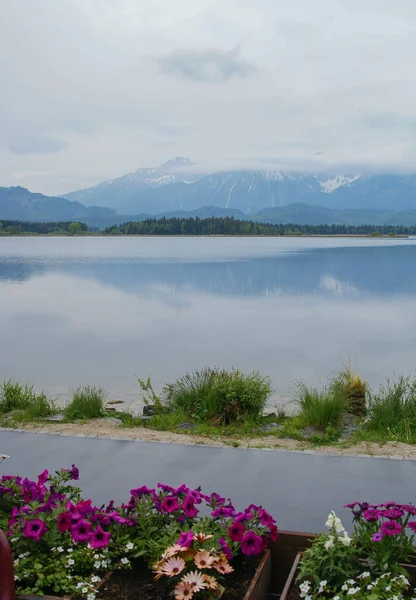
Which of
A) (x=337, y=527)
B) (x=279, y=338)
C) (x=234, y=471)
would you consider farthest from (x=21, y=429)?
(x=279, y=338)

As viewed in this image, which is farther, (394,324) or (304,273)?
(304,273)

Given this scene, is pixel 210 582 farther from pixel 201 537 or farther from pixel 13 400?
pixel 13 400

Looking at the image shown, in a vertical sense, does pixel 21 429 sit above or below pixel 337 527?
below

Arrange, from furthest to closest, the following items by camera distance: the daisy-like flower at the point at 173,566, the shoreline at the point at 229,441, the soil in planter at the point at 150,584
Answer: the shoreline at the point at 229,441
the soil in planter at the point at 150,584
the daisy-like flower at the point at 173,566

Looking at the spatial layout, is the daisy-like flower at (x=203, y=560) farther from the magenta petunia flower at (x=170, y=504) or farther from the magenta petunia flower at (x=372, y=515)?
the magenta petunia flower at (x=372, y=515)

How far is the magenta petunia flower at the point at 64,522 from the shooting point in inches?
119

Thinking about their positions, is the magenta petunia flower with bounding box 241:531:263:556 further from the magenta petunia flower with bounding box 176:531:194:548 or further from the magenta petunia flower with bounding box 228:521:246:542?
the magenta petunia flower with bounding box 176:531:194:548

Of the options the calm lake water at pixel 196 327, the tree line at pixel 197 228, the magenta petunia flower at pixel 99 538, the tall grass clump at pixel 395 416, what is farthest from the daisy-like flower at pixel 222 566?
the tree line at pixel 197 228

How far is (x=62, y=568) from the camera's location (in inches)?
114

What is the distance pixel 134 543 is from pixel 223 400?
4153 mm

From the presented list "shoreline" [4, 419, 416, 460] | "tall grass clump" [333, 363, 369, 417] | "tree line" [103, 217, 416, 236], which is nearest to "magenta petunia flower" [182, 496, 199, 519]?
"shoreline" [4, 419, 416, 460]

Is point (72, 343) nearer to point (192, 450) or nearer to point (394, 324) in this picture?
point (394, 324)

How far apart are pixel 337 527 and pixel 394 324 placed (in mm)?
18017

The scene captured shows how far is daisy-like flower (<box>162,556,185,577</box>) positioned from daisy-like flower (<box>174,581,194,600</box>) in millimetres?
61
